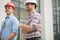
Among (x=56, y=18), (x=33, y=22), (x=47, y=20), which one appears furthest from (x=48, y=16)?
(x=33, y=22)

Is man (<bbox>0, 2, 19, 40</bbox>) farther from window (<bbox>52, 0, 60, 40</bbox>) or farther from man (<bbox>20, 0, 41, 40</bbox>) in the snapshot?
window (<bbox>52, 0, 60, 40</bbox>)

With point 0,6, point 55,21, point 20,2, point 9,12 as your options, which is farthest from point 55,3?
point 9,12

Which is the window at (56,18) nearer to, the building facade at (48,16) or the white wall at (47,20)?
the building facade at (48,16)

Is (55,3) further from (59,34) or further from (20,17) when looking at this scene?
(20,17)

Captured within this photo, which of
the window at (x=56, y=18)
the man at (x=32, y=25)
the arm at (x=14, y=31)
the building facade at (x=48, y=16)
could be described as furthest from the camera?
the window at (x=56, y=18)

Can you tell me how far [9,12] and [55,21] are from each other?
11.3 meters

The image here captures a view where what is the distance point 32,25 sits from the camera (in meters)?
3.21

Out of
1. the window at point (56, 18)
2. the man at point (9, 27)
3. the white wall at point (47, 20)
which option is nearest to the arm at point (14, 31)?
the man at point (9, 27)

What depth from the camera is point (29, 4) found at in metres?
3.37

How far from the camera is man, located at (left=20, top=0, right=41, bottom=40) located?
3.19m

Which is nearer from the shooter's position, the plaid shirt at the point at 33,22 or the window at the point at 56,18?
the plaid shirt at the point at 33,22

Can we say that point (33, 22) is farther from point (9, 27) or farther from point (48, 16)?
point (48, 16)

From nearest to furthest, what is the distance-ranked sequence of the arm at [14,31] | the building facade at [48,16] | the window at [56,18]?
1. the arm at [14,31]
2. the building facade at [48,16]
3. the window at [56,18]

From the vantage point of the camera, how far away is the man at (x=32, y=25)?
319 centimetres
